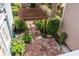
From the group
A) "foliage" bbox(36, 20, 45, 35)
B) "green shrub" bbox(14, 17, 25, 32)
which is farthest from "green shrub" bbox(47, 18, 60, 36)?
"green shrub" bbox(14, 17, 25, 32)

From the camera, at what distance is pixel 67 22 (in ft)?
12.6

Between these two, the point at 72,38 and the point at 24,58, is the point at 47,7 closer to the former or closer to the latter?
the point at 72,38

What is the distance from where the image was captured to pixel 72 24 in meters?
3.58

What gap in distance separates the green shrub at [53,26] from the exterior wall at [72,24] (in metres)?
0.23

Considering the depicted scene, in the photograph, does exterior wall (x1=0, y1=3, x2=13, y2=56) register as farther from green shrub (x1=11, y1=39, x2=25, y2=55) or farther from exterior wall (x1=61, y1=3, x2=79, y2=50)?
exterior wall (x1=61, y1=3, x2=79, y2=50)

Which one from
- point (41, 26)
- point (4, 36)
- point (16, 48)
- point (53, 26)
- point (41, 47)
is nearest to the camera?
point (4, 36)

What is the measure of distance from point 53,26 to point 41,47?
31.3 inches

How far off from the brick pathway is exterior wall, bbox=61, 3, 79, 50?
0.46m

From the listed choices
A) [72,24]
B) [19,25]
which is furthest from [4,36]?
[72,24]

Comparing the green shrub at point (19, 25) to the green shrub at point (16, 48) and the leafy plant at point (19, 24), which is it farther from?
the green shrub at point (16, 48)

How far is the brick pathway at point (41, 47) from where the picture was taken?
3.49m

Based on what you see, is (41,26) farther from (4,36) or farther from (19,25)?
(4,36)

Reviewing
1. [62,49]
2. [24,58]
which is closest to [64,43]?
[62,49]

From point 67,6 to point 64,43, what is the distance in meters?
1.15
